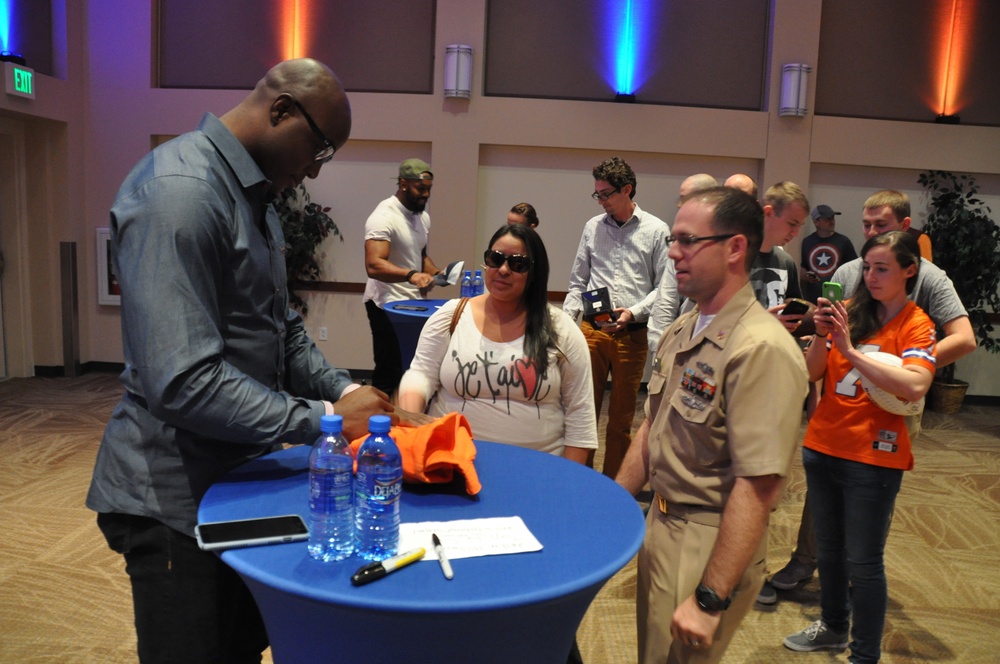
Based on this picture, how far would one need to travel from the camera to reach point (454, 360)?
2.51 m

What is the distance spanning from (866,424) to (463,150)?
5106 mm

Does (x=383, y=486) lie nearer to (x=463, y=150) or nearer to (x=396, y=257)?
(x=396, y=257)

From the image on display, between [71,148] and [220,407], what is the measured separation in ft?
22.3

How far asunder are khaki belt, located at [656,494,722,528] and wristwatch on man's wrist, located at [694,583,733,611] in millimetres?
157

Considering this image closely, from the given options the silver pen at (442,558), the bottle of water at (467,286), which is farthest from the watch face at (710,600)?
the bottle of water at (467,286)

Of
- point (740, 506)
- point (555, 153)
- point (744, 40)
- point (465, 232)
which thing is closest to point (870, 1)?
point (744, 40)

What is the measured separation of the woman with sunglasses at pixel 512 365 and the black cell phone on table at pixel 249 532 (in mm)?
1137

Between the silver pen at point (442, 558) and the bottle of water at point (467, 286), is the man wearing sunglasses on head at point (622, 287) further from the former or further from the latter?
the silver pen at point (442, 558)

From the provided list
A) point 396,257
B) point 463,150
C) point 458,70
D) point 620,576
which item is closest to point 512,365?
point 620,576

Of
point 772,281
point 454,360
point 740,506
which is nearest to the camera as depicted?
point 740,506

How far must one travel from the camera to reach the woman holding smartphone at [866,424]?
8.12 ft

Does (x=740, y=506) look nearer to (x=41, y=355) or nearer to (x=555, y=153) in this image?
(x=555, y=153)

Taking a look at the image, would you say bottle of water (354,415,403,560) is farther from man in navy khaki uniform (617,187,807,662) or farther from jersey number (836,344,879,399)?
jersey number (836,344,879,399)

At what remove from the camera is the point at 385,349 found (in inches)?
207
